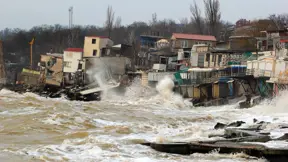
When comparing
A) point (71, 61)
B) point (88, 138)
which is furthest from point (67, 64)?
point (88, 138)

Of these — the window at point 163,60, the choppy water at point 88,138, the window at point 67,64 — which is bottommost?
the choppy water at point 88,138

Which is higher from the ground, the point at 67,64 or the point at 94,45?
the point at 94,45

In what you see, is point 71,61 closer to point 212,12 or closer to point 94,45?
point 94,45

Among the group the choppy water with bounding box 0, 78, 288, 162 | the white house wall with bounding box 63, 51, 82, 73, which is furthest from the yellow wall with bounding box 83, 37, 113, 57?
the choppy water with bounding box 0, 78, 288, 162

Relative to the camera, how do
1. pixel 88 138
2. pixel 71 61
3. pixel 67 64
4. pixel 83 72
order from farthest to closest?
pixel 67 64, pixel 71 61, pixel 83 72, pixel 88 138

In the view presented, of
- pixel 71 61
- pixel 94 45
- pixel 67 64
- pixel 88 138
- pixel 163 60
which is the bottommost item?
pixel 88 138

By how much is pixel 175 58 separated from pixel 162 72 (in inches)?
426

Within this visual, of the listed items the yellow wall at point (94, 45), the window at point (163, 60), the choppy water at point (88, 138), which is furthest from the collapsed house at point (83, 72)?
the choppy water at point (88, 138)

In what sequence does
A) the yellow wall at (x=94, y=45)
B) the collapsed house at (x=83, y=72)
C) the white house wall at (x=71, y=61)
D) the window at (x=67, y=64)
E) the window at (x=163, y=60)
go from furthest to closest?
the window at (x=67, y=64) → the yellow wall at (x=94, y=45) → the white house wall at (x=71, y=61) → the window at (x=163, y=60) → the collapsed house at (x=83, y=72)

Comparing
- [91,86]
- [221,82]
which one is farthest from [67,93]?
[221,82]

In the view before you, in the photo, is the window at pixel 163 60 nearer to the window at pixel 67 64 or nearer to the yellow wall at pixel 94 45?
the yellow wall at pixel 94 45

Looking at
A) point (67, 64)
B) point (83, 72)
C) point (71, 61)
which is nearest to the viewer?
point (83, 72)

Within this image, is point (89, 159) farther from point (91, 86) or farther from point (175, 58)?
point (175, 58)

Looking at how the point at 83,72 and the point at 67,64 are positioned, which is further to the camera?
the point at 67,64
